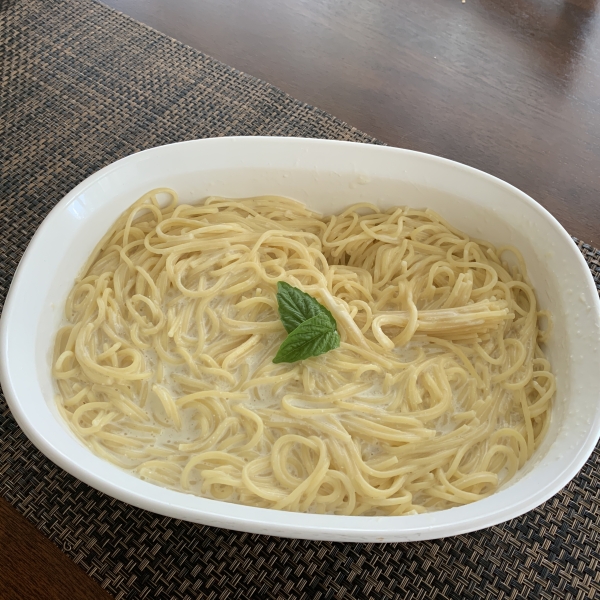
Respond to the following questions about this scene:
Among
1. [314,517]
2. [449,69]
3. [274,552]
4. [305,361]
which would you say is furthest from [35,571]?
[449,69]

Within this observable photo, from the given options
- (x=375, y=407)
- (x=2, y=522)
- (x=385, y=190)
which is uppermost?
(x=385, y=190)

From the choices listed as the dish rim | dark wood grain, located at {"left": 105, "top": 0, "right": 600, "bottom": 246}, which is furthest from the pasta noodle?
dark wood grain, located at {"left": 105, "top": 0, "right": 600, "bottom": 246}

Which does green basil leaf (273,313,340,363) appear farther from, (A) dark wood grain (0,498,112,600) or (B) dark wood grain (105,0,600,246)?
(B) dark wood grain (105,0,600,246)

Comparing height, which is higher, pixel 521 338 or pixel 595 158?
pixel 595 158

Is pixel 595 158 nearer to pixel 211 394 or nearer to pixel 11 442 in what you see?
pixel 211 394

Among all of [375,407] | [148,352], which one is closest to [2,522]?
[148,352]

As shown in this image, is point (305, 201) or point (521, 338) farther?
point (305, 201)

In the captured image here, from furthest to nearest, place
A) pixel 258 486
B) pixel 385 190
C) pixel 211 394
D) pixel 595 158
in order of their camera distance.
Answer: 1. pixel 595 158
2. pixel 385 190
3. pixel 211 394
4. pixel 258 486

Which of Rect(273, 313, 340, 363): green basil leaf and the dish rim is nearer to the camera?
the dish rim
